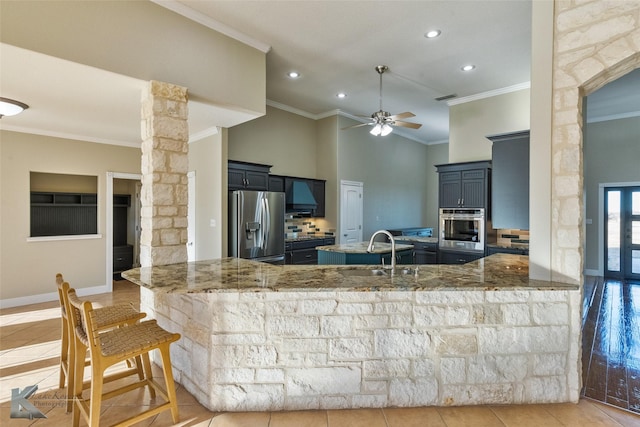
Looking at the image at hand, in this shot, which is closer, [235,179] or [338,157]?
[235,179]

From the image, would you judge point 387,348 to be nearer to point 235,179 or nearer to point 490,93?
point 235,179

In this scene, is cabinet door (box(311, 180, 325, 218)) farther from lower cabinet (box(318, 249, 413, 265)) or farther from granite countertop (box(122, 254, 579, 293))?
granite countertop (box(122, 254, 579, 293))

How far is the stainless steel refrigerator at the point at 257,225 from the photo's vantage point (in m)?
4.80

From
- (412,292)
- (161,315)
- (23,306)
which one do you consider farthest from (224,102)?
(23,306)

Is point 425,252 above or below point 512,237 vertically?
below

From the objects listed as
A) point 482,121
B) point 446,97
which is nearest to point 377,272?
point 482,121

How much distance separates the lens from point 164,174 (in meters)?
3.13

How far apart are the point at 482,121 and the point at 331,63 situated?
2.88m

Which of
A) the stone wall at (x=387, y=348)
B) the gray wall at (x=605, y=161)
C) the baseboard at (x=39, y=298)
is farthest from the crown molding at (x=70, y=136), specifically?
the gray wall at (x=605, y=161)

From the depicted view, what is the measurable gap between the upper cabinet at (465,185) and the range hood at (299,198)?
2.35 meters

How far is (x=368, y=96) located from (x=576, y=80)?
3942 millimetres

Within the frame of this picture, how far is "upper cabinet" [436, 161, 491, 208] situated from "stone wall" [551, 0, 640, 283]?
9.97ft

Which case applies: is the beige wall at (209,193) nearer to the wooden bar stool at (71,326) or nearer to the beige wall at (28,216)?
the beige wall at (28,216)

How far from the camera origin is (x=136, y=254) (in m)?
7.04
